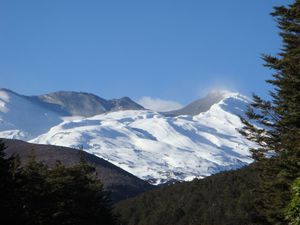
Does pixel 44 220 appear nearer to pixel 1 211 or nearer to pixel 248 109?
pixel 1 211

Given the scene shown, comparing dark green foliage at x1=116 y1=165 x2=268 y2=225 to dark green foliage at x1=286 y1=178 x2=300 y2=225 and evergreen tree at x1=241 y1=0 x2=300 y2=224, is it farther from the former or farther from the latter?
dark green foliage at x1=286 y1=178 x2=300 y2=225

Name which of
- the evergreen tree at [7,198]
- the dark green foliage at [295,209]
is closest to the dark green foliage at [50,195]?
the evergreen tree at [7,198]

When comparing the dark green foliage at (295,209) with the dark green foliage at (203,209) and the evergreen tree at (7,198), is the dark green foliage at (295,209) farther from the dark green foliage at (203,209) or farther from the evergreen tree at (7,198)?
the dark green foliage at (203,209)

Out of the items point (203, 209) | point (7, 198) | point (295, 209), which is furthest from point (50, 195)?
point (203, 209)

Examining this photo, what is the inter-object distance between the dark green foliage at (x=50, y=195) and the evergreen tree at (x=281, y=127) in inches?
525

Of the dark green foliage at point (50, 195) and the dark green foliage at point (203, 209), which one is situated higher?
the dark green foliage at point (203, 209)

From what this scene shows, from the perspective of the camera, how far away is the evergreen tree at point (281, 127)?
80.3ft

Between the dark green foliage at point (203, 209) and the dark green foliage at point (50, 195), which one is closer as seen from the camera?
the dark green foliage at point (50, 195)

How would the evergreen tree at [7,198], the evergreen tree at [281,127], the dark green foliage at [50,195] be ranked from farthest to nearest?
the dark green foliage at [50,195] < the evergreen tree at [7,198] < the evergreen tree at [281,127]

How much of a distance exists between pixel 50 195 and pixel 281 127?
21.3 meters

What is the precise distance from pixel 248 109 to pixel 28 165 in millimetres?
20885

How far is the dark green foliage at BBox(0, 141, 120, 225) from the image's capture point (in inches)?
1390

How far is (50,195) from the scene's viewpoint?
43844mm

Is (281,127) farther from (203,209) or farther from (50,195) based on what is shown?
(203,209)
